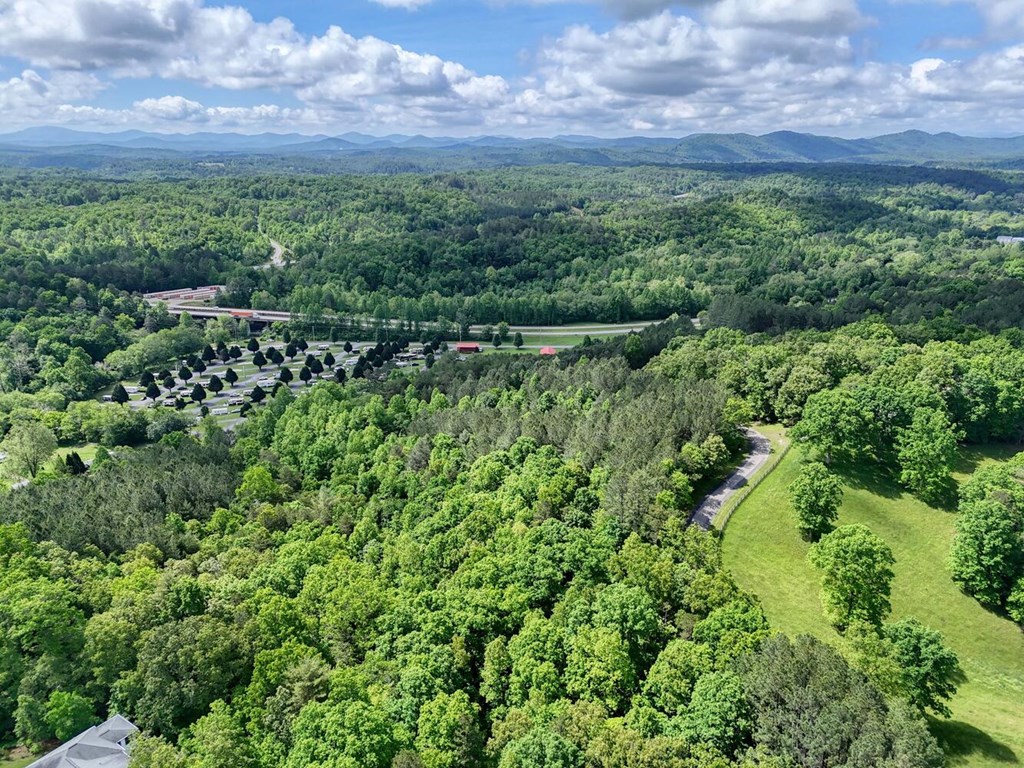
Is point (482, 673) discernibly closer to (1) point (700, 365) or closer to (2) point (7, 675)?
(2) point (7, 675)

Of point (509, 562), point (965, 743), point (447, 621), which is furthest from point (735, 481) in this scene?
point (447, 621)

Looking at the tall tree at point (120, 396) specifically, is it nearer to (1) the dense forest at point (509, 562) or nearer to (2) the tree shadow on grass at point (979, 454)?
(1) the dense forest at point (509, 562)

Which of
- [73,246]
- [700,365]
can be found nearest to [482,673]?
[700,365]

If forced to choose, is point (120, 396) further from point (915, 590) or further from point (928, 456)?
point (928, 456)

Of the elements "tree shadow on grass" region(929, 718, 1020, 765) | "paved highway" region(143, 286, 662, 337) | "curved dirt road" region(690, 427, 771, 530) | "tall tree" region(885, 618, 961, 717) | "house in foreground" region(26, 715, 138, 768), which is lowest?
"paved highway" region(143, 286, 662, 337)

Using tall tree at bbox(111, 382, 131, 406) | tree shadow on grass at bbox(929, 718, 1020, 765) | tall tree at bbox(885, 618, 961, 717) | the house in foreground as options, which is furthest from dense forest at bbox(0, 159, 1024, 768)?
tall tree at bbox(111, 382, 131, 406)

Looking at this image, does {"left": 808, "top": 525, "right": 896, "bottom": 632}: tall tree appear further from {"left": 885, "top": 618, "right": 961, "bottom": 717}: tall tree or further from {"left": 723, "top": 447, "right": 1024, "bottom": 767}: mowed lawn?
{"left": 885, "top": 618, "right": 961, "bottom": 717}: tall tree

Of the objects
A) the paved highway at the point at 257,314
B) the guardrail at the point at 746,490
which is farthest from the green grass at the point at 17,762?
the paved highway at the point at 257,314
